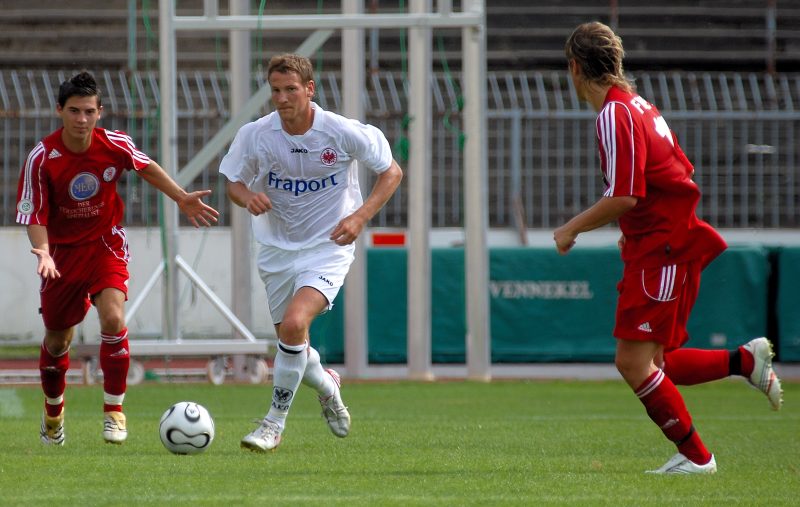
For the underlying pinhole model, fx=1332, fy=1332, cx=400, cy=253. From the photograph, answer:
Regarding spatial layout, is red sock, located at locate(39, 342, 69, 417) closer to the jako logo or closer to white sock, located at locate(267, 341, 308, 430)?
the jako logo

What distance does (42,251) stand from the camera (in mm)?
6738

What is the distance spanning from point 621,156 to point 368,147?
1768 mm

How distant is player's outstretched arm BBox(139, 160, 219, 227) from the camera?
720 cm

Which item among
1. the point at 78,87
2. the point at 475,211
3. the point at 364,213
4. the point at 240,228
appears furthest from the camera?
the point at 240,228

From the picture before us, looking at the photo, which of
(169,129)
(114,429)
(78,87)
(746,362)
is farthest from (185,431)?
(169,129)

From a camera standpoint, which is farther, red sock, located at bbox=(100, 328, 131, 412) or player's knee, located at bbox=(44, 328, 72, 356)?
player's knee, located at bbox=(44, 328, 72, 356)

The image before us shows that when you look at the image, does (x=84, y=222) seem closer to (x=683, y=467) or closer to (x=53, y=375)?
(x=53, y=375)

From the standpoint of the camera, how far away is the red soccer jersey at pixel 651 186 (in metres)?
5.66

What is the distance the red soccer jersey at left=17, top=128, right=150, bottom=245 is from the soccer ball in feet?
4.22

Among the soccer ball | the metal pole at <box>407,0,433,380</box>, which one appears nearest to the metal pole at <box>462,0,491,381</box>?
the metal pole at <box>407,0,433,380</box>

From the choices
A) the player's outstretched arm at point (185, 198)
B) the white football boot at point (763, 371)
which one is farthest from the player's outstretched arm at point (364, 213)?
the white football boot at point (763, 371)

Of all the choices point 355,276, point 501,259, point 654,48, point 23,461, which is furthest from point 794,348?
point 23,461

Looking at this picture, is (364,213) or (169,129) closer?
(364,213)

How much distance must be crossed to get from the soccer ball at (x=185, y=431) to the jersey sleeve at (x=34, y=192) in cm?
129
